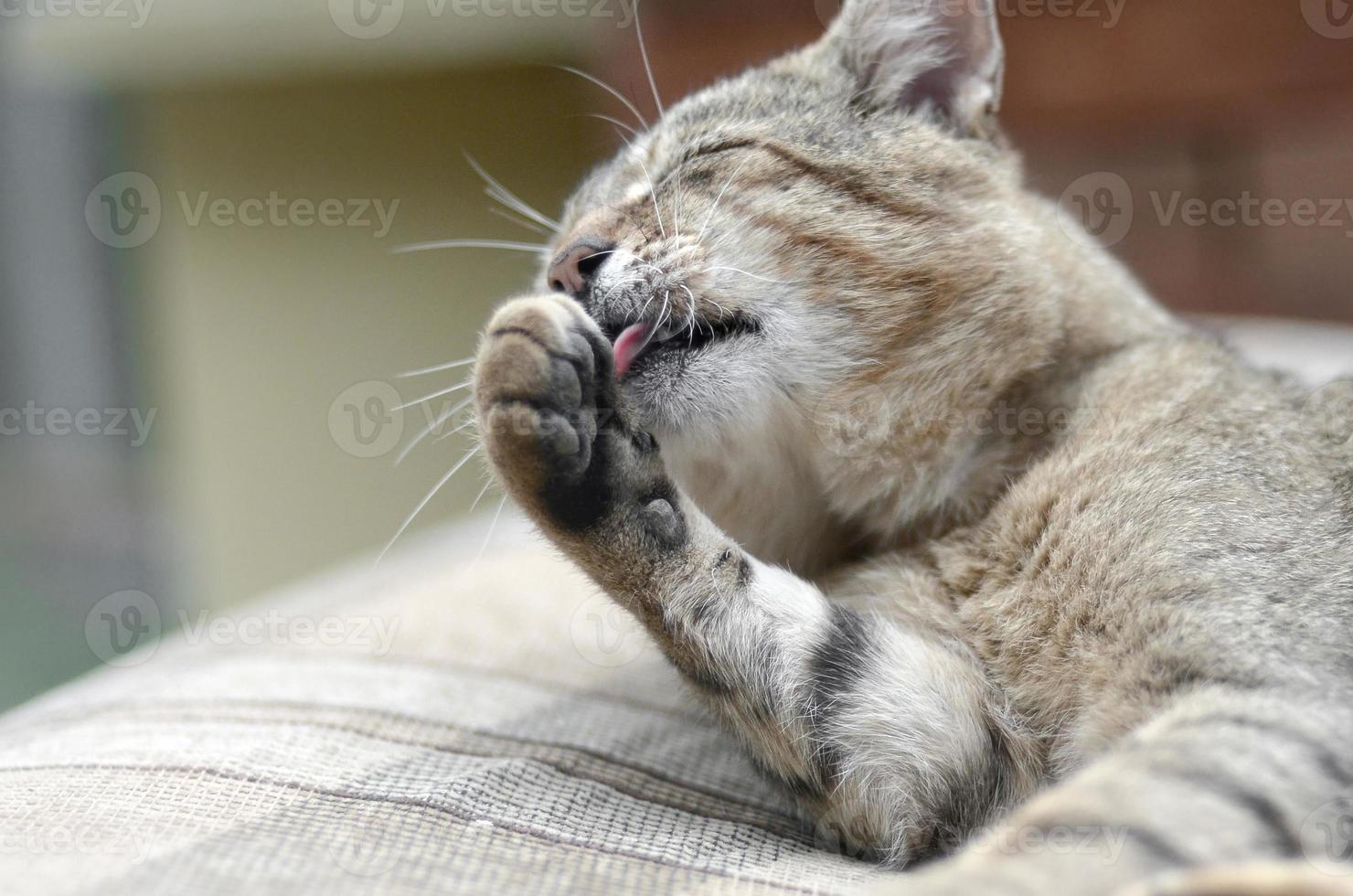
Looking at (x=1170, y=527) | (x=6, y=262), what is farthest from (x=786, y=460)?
(x=6, y=262)

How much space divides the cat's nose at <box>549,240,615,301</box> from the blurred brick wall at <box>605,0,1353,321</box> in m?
1.89

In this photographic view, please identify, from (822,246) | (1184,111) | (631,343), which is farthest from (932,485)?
(1184,111)

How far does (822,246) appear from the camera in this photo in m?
1.70

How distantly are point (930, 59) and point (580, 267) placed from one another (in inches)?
30.0

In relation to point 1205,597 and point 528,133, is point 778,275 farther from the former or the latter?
point 528,133

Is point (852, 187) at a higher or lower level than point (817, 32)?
lower

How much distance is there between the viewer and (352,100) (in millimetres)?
4914

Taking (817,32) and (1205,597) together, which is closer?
(1205,597)

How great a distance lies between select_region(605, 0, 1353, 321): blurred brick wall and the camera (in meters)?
3.51

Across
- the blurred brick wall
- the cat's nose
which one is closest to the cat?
the cat's nose

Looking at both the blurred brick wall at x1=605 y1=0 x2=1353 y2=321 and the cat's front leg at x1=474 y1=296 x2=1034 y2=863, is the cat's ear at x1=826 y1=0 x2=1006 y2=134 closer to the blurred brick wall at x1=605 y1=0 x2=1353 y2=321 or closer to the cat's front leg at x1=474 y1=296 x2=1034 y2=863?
the cat's front leg at x1=474 y1=296 x2=1034 y2=863

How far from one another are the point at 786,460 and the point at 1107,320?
61cm

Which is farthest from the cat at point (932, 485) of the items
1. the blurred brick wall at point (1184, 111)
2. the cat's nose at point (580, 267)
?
the blurred brick wall at point (1184, 111)

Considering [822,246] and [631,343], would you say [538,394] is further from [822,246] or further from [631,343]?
[822,246]
